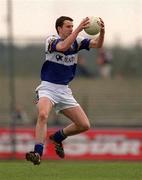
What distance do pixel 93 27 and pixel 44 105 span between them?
4.98 feet

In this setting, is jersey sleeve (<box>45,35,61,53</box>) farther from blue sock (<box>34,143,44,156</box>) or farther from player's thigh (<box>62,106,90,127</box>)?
blue sock (<box>34,143,44,156</box>)

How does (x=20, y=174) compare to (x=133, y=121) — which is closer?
(x=20, y=174)

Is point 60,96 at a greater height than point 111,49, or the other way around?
point 60,96

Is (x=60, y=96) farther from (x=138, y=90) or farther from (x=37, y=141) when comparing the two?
(x=138, y=90)

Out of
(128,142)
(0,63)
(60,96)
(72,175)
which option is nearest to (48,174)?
(72,175)

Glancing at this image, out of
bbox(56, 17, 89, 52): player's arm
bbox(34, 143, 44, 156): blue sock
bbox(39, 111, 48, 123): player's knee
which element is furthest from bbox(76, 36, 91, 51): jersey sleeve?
bbox(34, 143, 44, 156): blue sock

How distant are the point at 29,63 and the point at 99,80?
2690 mm

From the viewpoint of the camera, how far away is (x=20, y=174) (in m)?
12.7

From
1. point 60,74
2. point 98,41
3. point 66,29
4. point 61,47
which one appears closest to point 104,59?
point 98,41

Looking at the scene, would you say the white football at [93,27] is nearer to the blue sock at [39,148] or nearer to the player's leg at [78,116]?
the player's leg at [78,116]

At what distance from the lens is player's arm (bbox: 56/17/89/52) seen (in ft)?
41.6

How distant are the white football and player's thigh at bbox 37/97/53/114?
4.27ft

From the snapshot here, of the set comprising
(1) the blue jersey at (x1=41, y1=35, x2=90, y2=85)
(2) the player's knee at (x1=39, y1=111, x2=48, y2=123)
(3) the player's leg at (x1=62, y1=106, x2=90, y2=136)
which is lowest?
(3) the player's leg at (x1=62, y1=106, x2=90, y2=136)

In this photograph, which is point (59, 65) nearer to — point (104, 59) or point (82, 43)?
point (82, 43)
